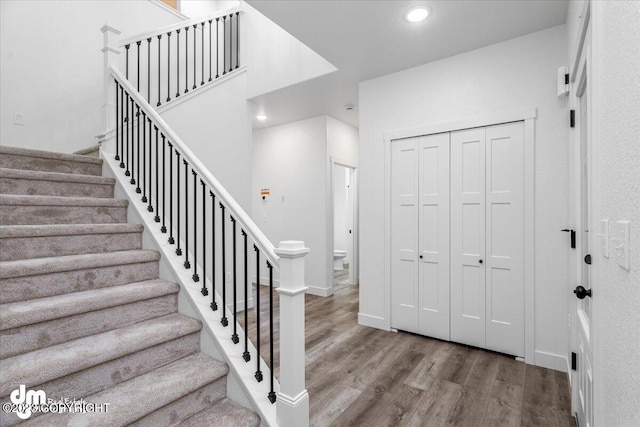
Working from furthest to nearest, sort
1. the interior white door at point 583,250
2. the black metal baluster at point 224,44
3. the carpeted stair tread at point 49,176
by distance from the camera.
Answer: the black metal baluster at point 224,44
the carpeted stair tread at point 49,176
the interior white door at point 583,250

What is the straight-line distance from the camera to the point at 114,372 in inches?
60.7

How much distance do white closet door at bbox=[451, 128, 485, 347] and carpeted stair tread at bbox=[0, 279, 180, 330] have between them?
2.39 m

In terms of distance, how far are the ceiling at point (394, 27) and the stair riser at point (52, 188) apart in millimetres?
1838

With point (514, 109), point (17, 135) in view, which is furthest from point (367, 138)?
point (17, 135)

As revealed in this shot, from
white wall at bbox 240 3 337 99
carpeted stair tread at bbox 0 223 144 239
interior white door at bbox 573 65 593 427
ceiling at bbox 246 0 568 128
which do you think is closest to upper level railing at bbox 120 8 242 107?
white wall at bbox 240 3 337 99

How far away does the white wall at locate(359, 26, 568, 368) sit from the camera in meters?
2.53

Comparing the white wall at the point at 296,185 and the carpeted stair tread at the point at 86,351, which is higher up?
the white wall at the point at 296,185

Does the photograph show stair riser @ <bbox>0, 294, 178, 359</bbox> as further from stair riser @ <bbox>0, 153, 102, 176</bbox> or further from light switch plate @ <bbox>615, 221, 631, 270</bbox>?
light switch plate @ <bbox>615, 221, 631, 270</bbox>

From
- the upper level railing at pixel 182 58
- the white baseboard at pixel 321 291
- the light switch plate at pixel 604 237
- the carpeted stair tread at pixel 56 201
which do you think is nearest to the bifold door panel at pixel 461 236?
the white baseboard at pixel 321 291

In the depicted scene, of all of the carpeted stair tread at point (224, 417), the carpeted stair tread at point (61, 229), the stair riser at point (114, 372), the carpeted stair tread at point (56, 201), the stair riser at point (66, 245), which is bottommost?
the carpeted stair tread at point (224, 417)

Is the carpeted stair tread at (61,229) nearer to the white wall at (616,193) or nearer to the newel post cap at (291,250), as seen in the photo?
the newel post cap at (291,250)

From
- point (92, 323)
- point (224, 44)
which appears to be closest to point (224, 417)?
point (92, 323)

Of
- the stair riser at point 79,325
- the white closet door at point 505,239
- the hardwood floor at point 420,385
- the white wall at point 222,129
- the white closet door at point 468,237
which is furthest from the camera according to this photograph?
the white wall at point 222,129

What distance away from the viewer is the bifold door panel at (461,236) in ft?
8.96
